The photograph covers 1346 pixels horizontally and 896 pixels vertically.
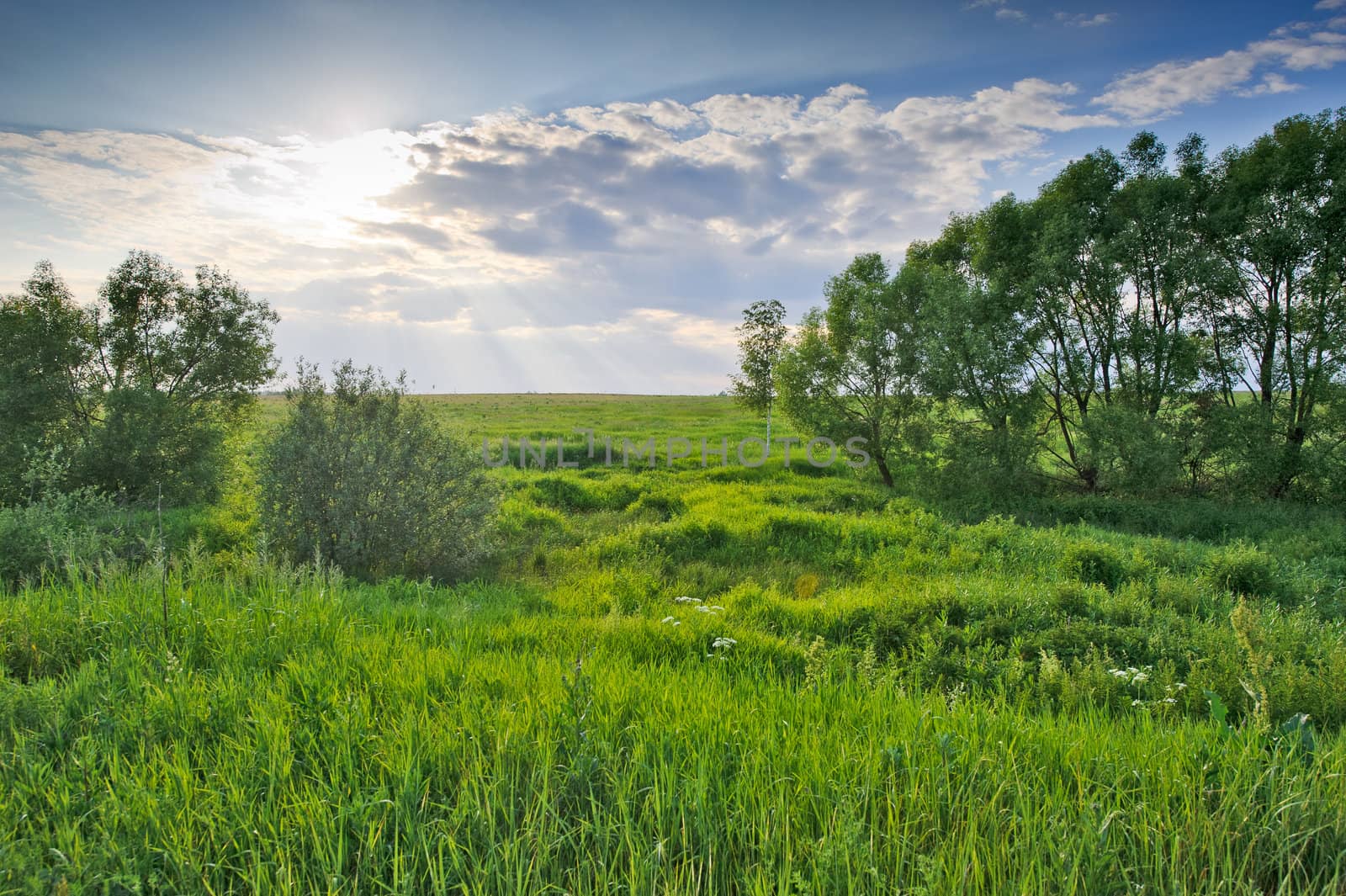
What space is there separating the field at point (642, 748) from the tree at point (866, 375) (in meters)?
11.9

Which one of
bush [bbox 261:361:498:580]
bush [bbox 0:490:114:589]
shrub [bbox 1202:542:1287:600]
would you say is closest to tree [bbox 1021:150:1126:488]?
shrub [bbox 1202:542:1287:600]

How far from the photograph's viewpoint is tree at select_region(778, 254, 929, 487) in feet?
62.7

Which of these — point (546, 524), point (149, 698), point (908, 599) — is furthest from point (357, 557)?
point (908, 599)

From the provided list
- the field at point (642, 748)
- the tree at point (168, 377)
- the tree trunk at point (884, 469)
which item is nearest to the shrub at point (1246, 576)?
the field at point (642, 748)

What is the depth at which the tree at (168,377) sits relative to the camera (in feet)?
44.7

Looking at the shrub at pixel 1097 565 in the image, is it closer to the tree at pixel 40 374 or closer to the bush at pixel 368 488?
the bush at pixel 368 488

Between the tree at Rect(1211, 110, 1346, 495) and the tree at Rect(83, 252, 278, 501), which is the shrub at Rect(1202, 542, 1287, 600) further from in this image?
the tree at Rect(83, 252, 278, 501)

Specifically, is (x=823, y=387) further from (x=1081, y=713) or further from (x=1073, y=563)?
(x=1081, y=713)

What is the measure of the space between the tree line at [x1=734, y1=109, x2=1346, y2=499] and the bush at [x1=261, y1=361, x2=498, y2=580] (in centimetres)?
1274

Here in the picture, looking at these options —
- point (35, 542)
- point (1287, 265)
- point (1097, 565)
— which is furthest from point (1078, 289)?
point (35, 542)

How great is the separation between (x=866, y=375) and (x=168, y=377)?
1858 cm

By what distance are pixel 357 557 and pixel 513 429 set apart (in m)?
21.8

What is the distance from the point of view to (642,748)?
131 inches

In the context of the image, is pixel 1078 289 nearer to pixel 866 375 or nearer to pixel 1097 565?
pixel 866 375
